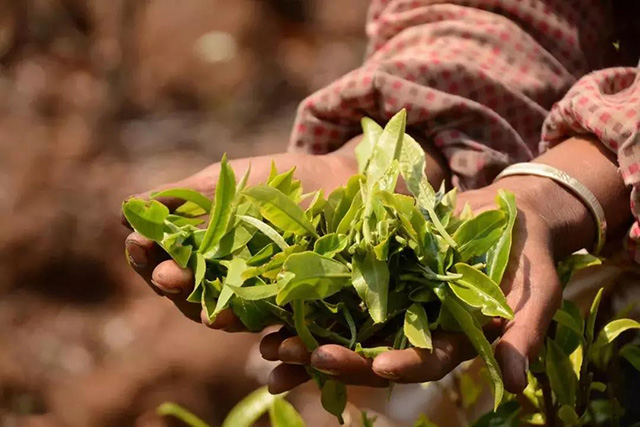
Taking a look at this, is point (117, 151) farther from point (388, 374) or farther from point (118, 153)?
point (388, 374)

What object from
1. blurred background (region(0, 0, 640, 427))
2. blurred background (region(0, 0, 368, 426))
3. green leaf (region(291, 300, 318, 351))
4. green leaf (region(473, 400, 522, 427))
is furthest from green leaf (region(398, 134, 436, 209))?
blurred background (region(0, 0, 368, 426))

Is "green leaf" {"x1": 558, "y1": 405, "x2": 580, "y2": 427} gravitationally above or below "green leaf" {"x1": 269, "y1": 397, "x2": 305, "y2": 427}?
above

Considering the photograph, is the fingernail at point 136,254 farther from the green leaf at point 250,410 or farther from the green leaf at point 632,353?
the green leaf at point 632,353

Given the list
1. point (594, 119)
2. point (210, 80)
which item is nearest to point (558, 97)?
point (594, 119)

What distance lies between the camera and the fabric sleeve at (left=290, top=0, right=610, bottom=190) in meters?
0.71

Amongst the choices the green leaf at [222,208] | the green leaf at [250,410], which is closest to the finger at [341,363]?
the green leaf at [222,208]

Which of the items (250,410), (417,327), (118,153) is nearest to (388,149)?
(417,327)

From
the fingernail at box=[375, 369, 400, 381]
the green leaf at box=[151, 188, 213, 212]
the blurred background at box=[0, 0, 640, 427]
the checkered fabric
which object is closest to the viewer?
the fingernail at box=[375, 369, 400, 381]

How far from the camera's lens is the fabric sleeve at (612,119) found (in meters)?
0.58

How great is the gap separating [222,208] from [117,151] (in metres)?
1.46

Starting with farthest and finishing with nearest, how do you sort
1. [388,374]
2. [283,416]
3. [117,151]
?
[117,151]
[283,416]
[388,374]

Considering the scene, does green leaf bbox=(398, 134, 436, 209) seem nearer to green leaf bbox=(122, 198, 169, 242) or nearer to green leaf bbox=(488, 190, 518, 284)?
green leaf bbox=(488, 190, 518, 284)

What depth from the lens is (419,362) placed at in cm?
45

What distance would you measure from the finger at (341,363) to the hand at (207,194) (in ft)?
0.28
